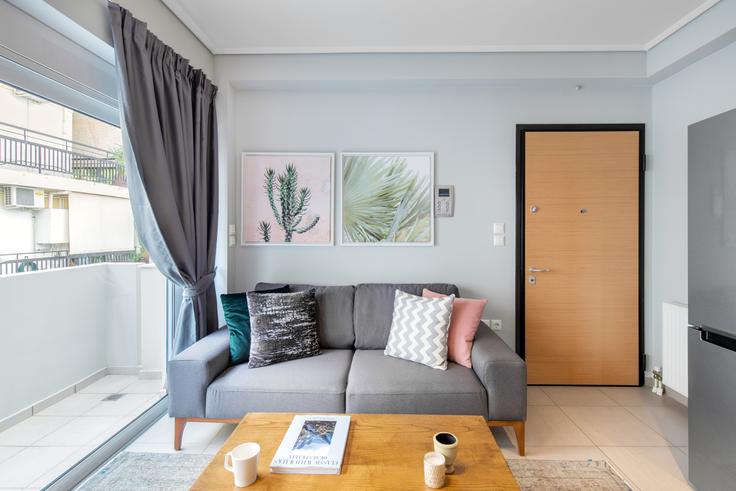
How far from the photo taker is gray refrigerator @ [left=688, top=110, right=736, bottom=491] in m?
1.53

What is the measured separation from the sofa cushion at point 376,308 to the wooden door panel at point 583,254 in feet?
2.82

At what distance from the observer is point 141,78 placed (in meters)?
2.02

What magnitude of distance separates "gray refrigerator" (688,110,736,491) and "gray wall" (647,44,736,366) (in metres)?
1.17

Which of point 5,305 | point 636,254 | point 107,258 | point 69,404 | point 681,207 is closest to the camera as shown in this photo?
point 5,305

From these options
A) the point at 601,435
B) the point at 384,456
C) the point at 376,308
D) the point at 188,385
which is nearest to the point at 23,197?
the point at 188,385

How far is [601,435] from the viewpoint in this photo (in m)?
2.25

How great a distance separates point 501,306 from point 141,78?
2994mm

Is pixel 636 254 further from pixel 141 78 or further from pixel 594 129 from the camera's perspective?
pixel 141 78

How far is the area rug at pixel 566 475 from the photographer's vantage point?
180cm

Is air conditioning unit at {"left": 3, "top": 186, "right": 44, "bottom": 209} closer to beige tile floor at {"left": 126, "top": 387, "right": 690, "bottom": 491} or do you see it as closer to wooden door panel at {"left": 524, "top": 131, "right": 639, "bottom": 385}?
beige tile floor at {"left": 126, "top": 387, "right": 690, "bottom": 491}

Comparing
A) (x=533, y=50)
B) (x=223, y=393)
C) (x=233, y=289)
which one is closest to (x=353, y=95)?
(x=533, y=50)

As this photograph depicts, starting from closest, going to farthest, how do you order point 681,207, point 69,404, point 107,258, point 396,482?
point 396,482 → point 69,404 → point 107,258 → point 681,207

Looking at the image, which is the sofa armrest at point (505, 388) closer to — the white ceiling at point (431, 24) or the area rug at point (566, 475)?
the area rug at point (566, 475)

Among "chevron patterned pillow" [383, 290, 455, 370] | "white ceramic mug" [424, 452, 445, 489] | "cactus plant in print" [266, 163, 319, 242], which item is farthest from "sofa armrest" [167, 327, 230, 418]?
"white ceramic mug" [424, 452, 445, 489]
